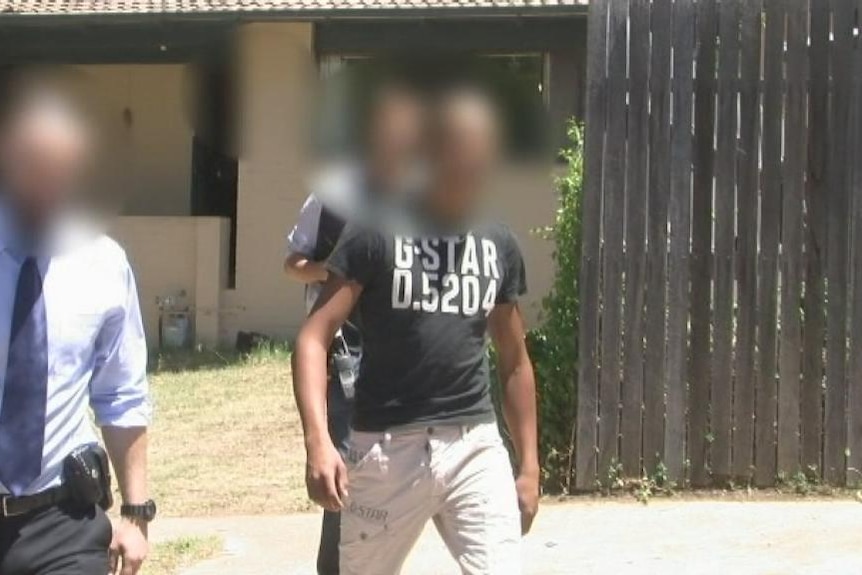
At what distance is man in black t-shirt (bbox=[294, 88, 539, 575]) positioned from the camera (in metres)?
3.89

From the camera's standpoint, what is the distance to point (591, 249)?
22.6ft

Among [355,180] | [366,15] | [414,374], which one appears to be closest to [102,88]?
[355,180]

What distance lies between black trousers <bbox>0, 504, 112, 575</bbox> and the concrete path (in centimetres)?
288

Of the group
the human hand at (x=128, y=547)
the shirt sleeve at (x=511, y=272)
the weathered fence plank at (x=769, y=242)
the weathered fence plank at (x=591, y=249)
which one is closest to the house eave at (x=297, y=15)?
the weathered fence plank at (x=591, y=249)

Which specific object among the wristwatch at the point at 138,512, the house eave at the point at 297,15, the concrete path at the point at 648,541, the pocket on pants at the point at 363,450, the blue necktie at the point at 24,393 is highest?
the house eave at the point at 297,15

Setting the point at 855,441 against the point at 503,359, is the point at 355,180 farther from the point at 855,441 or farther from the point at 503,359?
the point at 855,441

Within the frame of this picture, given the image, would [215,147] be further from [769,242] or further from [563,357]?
[769,242]

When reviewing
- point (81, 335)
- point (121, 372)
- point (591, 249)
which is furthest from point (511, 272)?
point (591, 249)

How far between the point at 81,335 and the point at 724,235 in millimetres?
4186

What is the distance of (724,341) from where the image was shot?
6895mm

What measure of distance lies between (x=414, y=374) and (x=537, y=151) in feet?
4.46

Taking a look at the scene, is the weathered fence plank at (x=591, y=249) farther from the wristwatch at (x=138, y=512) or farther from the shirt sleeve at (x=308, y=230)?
the wristwatch at (x=138, y=512)

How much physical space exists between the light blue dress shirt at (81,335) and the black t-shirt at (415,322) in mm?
650

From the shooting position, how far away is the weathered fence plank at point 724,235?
22.4ft
